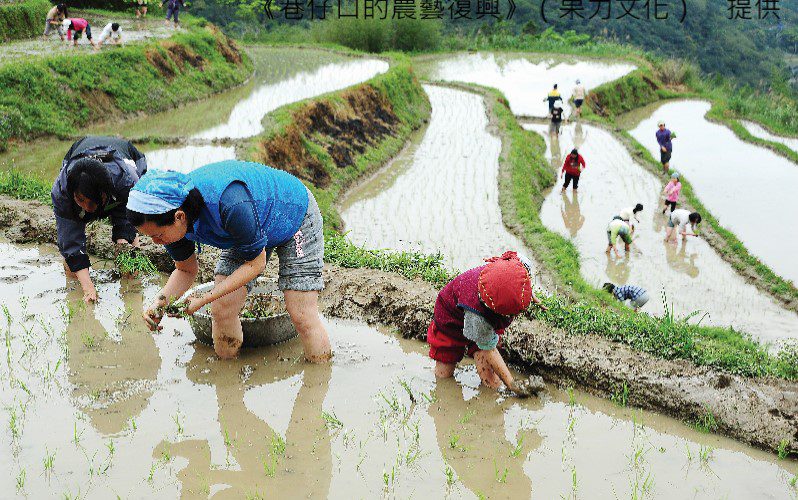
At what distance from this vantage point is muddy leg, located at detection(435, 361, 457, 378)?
3891 millimetres

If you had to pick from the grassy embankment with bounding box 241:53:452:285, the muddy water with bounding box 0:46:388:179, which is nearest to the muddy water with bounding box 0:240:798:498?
the grassy embankment with bounding box 241:53:452:285

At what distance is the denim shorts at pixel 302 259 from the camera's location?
3.67m

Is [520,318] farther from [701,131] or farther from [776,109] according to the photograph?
[776,109]

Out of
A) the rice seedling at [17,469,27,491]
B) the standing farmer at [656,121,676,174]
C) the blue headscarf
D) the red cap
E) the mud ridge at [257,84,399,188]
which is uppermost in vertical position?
the blue headscarf

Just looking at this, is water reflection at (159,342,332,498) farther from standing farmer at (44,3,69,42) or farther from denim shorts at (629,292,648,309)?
standing farmer at (44,3,69,42)

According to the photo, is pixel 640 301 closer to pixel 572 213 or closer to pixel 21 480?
pixel 572 213

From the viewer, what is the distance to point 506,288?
3383 mm

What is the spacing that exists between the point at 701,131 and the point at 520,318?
13.9 meters

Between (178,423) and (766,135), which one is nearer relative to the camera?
(178,423)

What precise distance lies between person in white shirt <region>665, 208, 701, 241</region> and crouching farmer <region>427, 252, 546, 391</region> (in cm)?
599

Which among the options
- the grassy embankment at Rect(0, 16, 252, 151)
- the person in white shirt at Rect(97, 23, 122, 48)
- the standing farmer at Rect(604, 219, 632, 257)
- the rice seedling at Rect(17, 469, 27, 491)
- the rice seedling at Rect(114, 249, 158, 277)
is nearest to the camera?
the rice seedling at Rect(17, 469, 27, 491)

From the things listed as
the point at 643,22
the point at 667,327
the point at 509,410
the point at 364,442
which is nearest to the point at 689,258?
the point at 667,327

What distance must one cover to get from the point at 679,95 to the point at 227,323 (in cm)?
2015

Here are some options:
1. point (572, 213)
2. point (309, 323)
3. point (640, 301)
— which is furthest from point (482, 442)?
point (572, 213)
